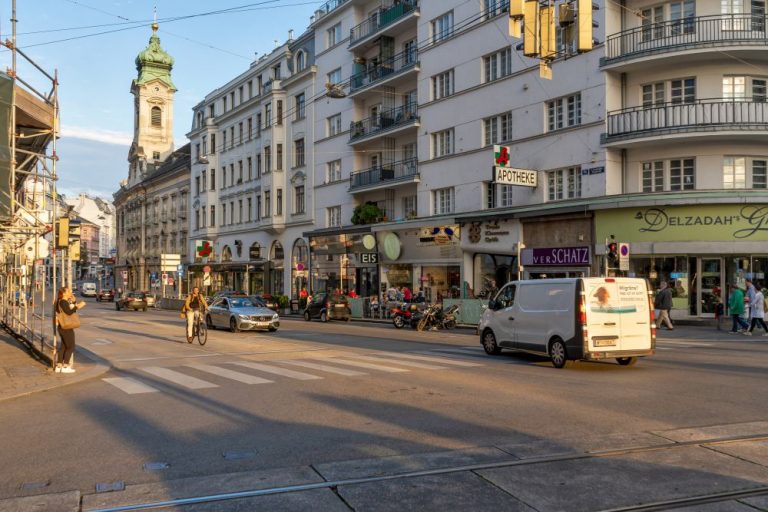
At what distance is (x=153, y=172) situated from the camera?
267ft

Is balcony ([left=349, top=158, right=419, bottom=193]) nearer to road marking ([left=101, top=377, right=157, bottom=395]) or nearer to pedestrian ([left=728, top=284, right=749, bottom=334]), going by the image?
pedestrian ([left=728, top=284, right=749, bottom=334])

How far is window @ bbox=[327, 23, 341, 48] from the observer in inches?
1767

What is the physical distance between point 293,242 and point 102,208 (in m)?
115

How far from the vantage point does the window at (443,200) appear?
114 feet

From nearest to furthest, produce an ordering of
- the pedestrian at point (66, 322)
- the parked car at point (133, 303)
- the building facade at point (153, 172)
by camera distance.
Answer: the pedestrian at point (66, 322), the parked car at point (133, 303), the building facade at point (153, 172)

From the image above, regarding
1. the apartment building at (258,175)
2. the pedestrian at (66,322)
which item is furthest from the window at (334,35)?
the pedestrian at (66,322)

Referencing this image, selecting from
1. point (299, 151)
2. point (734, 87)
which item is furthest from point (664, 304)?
point (299, 151)

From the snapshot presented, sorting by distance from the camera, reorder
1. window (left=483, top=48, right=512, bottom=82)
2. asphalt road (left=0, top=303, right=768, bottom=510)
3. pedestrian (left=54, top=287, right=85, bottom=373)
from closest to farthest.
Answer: asphalt road (left=0, top=303, right=768, bottom=510) → pedestrian (left=54, top=287, right=85, bottom=373) → window (left=483, top=48, right=512, bottom=82)

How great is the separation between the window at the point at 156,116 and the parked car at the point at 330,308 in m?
56.9

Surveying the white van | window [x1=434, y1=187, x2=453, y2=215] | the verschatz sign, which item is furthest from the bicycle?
window [x1=434, y1=187, x2=453, y2=215]

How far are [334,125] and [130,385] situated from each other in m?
35.0

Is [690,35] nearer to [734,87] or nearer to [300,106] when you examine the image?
[734,87]

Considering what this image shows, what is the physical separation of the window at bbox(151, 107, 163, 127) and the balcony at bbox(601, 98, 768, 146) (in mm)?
68966

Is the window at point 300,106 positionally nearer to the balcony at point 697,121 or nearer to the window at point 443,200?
the window at point 443,200
